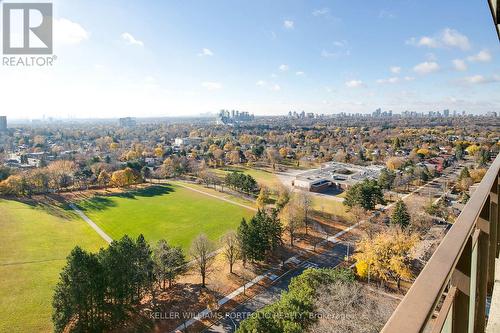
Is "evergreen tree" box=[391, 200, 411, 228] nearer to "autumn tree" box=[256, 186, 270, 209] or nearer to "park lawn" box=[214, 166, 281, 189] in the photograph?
"autumn tree" box=[256, 186, 270, 209]

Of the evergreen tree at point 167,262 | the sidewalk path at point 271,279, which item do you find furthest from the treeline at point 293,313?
the evergreen tree at point 167,262

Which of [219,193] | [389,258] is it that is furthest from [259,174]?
[389,258]

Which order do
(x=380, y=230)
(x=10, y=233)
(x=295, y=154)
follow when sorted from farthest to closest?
(x=295, y=154) → (x=10, y=233) → (x=380, y=230)

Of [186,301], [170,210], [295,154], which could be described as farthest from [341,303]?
[295,154]

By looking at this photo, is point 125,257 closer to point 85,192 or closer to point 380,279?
point 380,279

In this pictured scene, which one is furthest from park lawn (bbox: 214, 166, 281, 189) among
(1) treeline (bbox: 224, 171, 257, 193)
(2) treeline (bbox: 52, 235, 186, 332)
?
(2) treeline (bbox: 52, 235, 186, 332)

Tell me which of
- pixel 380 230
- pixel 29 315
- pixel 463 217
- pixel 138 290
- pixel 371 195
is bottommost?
pixel 29 315

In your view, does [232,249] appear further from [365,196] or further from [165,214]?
[365,196]

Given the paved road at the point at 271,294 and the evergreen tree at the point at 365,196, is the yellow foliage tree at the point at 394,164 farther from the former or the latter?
the paved road at the point at 271,294
